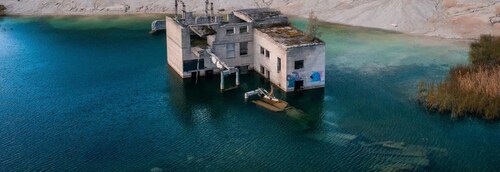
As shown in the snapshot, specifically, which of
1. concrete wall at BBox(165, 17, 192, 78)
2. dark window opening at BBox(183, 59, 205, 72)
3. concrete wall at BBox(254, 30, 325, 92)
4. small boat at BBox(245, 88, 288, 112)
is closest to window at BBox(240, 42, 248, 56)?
concrete wall at BBox(254, 30, 325, 92)

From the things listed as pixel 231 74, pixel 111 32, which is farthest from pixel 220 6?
pixel 231 74

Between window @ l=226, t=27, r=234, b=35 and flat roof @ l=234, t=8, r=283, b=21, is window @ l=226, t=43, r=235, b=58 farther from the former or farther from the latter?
flat roof @ l=234, t=8, r=283, b=21

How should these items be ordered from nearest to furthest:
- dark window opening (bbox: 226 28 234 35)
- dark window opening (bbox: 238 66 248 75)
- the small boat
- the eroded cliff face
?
the small boat
dark window opening (bbox: 226 28 234 35)
dark window opening (bbox: 238 66 248 75)
the eroded cliff face

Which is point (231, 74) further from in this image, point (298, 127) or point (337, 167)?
point (337, 167)

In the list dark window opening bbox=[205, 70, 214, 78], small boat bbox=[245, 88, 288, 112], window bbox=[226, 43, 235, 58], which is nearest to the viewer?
small boat bbox=[245, 88, 288, 112]

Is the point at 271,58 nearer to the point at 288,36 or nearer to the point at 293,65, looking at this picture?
the point at 288,36

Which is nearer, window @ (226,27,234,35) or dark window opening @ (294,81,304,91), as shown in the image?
dark window opening @ (294,81,304,91)

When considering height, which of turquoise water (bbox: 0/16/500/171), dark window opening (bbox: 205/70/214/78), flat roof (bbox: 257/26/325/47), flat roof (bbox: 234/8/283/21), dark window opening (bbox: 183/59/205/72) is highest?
flat roof (bbox: 234/8/283/21)

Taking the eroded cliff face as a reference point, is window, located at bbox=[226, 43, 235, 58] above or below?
below

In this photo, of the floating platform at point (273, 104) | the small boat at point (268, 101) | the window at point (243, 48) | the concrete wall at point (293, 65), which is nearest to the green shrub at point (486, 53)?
the concrete wall at point (293, 65)

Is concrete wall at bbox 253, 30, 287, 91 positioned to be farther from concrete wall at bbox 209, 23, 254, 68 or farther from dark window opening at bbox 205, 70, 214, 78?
dark window opening at bbox 205, 70, 214, 78
